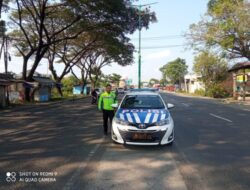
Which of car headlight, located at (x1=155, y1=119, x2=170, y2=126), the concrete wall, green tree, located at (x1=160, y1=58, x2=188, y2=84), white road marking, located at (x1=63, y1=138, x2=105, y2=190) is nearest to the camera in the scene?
white road marking, located at (x1=63, y1=138, x2=105, y2=190)

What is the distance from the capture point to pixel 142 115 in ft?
29.1

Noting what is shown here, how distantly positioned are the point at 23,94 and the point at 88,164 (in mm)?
32236

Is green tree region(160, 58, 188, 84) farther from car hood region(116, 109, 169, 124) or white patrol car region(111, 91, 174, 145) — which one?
white patrol car region(111, 91, 174, 145)

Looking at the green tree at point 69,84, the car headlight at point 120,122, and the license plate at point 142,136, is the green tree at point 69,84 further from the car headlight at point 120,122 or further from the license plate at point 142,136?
the license plate at point 142,136

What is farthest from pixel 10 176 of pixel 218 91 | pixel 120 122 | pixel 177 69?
pixel 177 69

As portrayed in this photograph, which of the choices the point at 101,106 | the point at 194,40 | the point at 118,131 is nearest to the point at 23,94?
the point at 194,40

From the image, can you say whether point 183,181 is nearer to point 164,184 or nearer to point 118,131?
point 164,184

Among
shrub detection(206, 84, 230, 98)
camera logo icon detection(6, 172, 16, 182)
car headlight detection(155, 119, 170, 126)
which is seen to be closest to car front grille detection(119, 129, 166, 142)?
car headlight detection(155, 119, 170, 126)

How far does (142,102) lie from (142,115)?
4.45ft

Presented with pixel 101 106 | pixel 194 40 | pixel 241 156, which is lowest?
pixel 241 156

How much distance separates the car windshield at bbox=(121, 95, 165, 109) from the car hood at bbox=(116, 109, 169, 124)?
487 millimetres

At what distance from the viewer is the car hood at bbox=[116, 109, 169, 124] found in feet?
28.4

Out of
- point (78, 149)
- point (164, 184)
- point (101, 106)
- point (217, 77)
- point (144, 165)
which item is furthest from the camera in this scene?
point (217, 77)

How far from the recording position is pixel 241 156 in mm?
7988
